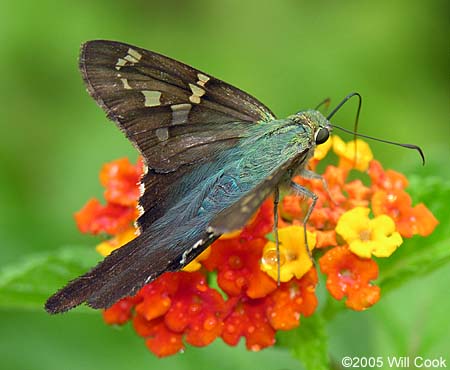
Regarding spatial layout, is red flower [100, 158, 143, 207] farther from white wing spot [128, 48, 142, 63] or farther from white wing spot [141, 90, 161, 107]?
white wing spot [128, 48, 142, 63]

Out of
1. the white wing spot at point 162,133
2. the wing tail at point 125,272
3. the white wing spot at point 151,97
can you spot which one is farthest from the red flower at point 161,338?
the white wing spot at point 151,97

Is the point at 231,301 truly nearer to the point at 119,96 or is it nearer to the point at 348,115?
the point at 119,96

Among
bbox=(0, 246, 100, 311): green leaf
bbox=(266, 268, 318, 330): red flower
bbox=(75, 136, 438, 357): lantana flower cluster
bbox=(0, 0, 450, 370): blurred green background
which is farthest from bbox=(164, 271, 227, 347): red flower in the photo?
bbox=(0, 0, 450, 370): blurred green background

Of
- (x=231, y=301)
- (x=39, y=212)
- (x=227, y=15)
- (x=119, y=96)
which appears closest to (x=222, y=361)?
(x=231, y=301)

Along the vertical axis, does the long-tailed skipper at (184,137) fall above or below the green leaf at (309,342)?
above

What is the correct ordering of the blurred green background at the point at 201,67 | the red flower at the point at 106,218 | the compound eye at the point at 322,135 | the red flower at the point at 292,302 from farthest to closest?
the blurred green background at the point at 201,67
the red flower at the point at 106,218
the compound eye at the point at 322,135
the red flower at the point at 292,302

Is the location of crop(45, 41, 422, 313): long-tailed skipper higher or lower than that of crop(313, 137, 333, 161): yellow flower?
higher

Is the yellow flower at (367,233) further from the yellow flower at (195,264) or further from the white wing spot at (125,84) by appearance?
the white wing spot at (125,84)

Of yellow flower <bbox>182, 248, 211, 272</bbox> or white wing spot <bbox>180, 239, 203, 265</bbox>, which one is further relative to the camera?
yellow flower <bbox>182, 248, 211, 272</bbox>
